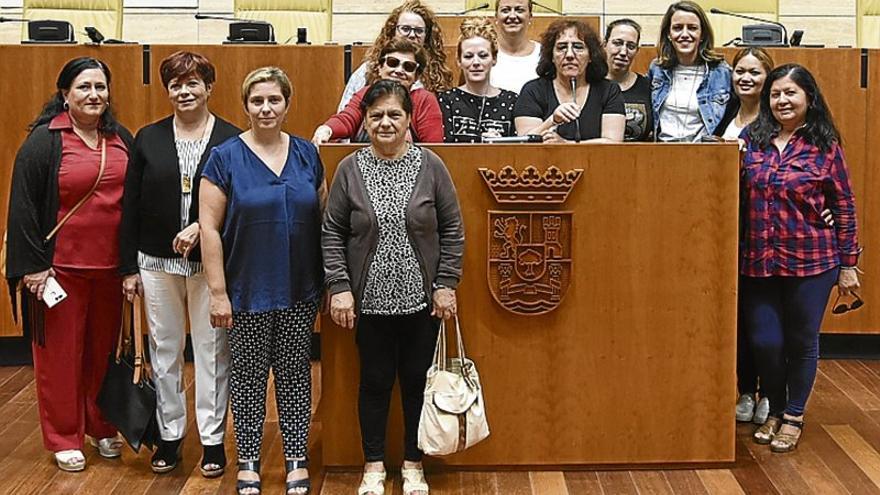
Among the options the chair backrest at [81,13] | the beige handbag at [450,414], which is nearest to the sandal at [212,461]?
the beige handbag at [450,414]

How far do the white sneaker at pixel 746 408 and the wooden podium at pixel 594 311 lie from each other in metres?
0.66

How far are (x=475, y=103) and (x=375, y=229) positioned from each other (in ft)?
2.85

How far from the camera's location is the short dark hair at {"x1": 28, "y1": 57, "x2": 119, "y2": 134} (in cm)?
395

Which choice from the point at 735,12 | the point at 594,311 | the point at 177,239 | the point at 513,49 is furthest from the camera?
the point at 735,12

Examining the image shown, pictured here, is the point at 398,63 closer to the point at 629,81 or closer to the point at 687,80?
the point at 629,81

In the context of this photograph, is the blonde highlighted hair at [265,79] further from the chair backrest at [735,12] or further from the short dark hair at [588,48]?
the chair backrest at [735,12]

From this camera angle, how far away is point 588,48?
13.4ft

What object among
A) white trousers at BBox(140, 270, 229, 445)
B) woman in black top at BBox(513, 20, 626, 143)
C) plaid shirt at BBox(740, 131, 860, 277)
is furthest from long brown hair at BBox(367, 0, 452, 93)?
plaid shirt at BBox(740, 131, 860, 277)

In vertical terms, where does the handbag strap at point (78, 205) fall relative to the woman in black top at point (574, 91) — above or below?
below

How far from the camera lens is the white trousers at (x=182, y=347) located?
3.81m

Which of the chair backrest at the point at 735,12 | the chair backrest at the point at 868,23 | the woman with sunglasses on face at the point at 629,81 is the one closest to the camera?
the woman with sunglasses on face at the point at 629,81

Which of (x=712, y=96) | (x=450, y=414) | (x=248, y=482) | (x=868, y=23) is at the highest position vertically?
(x=868, y=23)

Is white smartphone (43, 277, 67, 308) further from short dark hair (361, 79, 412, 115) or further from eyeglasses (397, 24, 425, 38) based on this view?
eyeglasses (397, 24, 425, 38)

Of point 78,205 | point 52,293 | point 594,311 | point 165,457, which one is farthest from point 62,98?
point 594,311
